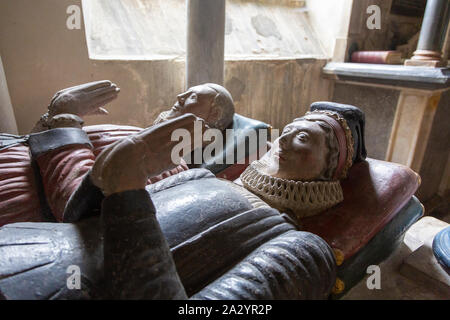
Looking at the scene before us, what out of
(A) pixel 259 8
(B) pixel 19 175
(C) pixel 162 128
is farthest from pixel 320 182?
(A) pixel 259 8

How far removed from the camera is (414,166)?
13.0ft

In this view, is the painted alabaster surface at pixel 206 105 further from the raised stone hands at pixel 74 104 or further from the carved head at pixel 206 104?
the raised stone hands at pixel 74 104

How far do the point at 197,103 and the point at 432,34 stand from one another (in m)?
3.48

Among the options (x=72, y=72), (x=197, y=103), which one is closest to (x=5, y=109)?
(x=72, y=72)

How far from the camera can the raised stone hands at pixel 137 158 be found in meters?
0.96

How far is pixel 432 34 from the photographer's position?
400cm

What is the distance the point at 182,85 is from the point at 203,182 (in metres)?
2.32

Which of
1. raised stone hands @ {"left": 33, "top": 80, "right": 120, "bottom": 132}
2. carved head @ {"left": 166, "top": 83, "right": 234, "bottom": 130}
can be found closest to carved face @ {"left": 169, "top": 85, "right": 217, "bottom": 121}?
carved head @ {"left": 166, "top": 83, "right": 234, "bottom": 130}

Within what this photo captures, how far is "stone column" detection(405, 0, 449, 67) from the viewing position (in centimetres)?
391

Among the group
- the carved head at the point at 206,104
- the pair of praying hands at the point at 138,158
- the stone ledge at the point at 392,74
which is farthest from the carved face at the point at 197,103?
the stone ledge at the point at 392,74

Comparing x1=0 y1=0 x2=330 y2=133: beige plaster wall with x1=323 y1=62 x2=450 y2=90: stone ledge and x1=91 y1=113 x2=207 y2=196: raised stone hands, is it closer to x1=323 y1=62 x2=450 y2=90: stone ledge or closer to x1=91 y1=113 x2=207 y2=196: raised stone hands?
x1=323 y1=62 x2=450 y2=90: stone ledge

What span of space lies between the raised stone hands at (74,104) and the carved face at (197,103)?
0.45 m
